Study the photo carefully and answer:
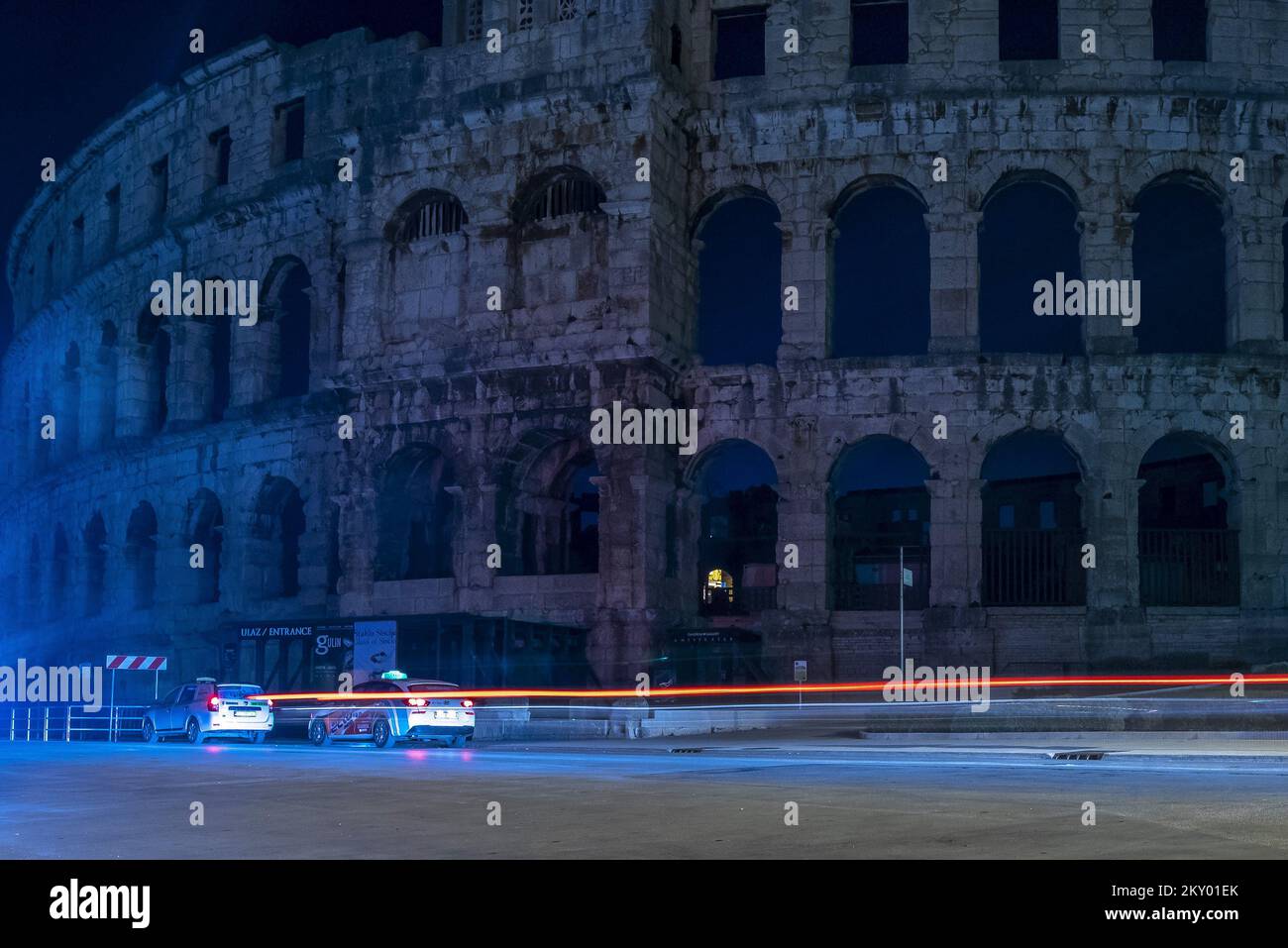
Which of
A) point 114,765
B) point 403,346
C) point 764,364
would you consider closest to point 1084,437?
point 764,364

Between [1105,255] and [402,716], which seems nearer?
[402,716]

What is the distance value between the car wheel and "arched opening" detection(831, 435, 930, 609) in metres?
12.4

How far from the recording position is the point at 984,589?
115 feet

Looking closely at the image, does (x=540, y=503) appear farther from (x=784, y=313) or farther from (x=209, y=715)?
(x=209, y=715)

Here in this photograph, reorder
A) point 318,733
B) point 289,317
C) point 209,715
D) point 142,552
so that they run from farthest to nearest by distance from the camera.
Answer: point 142,552 → point 289,317 → point 209,715 → point 318,733

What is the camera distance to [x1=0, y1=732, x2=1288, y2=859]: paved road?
10.1 metres

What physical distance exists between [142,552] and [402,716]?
941 inches

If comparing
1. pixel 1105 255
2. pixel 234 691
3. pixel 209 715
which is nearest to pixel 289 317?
pixel 234 691

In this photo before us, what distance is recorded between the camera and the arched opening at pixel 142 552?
47844 millimetres

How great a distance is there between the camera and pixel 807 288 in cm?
3609

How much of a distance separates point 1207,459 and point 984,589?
46.1ft

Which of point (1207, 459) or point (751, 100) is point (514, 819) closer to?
point (751, 100)

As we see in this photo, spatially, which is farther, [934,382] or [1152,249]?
[1152,249]

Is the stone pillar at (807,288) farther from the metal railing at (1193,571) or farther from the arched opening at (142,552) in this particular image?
the arched opening at (142,552)
